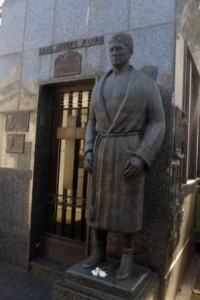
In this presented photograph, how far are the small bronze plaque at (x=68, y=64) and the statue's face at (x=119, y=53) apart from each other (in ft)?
5.03

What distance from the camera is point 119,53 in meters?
3.24

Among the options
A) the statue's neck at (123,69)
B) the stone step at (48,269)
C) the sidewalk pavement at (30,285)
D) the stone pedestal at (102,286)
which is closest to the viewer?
the stone pedestal at (102,286)

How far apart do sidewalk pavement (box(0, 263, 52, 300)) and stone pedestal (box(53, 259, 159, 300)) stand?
3.43ft

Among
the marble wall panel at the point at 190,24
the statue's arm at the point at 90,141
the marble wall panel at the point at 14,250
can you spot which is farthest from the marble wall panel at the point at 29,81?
the marble wall panel at the point at 190,24

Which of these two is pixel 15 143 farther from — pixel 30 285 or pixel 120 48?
pixel 120 48

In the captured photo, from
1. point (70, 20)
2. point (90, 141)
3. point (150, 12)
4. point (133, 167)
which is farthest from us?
point (70, 20)

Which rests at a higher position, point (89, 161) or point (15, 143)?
point (15, 143)

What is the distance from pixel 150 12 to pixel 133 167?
254 cm

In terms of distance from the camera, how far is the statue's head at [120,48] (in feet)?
10.5

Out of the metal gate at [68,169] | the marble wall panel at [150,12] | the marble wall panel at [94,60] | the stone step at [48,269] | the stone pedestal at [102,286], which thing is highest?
the marble wall panel at [150,12]

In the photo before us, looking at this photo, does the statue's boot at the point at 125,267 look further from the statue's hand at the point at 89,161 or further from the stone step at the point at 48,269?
the stone step at the point at 48,269

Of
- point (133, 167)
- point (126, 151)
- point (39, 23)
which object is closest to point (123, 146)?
point (126, 151)

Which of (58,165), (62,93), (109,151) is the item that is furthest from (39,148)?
(109,151)

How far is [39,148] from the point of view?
511cm
